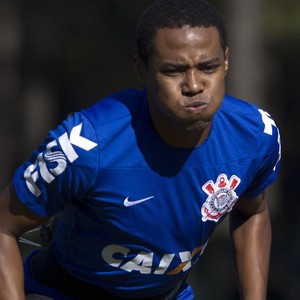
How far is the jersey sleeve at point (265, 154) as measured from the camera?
4.23 meters

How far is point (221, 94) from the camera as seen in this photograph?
397cm

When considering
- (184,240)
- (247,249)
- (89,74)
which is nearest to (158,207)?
(184,240)

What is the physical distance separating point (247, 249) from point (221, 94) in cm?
97

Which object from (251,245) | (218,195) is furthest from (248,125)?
(251,245)

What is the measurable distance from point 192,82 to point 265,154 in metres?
0.54

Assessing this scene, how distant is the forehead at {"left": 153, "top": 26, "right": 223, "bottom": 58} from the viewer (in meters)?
3.88

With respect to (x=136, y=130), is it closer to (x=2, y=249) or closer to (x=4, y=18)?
(x=2, y=249)

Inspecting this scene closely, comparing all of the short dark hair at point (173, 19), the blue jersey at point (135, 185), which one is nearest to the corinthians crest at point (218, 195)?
the blue jersey at point (135, 185)

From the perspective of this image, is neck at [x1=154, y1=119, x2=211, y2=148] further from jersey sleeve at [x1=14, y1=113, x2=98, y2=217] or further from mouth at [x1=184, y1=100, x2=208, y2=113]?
jersey sleeve at [x1=14, y1=113, x2=98, y2=217]

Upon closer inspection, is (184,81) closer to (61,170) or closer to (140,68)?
(140,68)

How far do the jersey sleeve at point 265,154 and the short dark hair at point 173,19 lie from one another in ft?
1.24

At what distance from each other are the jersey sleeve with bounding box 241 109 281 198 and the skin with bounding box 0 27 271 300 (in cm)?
25

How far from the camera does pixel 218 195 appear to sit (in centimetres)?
414

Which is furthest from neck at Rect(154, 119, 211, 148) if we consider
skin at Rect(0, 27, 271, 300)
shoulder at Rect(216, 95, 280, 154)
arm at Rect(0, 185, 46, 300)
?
arm at Rect(0, 185, 46, 300)
